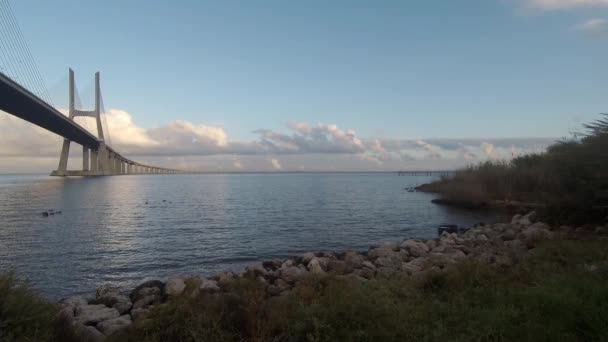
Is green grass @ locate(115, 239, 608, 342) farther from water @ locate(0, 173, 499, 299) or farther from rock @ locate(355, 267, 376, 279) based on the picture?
water @ locate(0, 173, 499, 299)

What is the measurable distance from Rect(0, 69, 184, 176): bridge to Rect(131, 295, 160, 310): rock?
44456 millimetres

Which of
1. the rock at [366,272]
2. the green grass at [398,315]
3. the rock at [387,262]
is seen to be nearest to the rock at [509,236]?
the rock at [387,262]

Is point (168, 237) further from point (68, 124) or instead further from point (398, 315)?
point (68, 124)

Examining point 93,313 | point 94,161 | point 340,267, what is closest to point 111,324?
point 93,313

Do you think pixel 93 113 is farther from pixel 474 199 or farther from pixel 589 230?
pixel 589 230

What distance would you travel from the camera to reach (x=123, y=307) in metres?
9.40

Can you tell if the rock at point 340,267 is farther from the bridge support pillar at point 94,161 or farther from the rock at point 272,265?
the bridge support pillar at point 94,161

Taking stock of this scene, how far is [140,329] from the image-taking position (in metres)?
5.79

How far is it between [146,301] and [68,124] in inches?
2914

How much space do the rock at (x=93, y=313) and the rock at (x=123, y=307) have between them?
20 cm

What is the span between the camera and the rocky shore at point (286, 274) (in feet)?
26.9

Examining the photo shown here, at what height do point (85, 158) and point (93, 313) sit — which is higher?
point (85, 158)

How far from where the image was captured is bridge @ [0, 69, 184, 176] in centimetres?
4838

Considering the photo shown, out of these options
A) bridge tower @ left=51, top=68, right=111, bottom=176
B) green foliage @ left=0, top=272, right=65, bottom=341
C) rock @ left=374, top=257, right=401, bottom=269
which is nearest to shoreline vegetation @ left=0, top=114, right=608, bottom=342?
green foliage @ left=0, top=272, right=65, bottom=341
